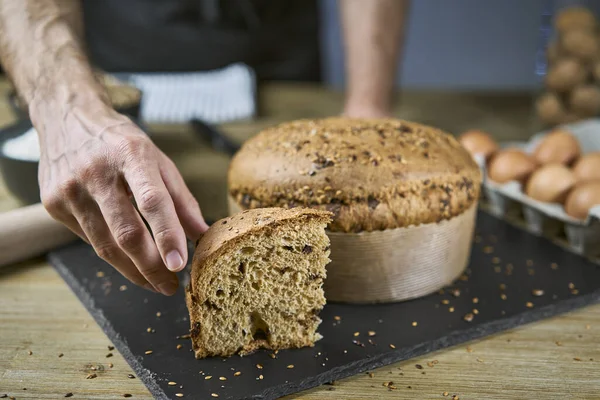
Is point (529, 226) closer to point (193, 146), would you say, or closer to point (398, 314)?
point (398, 314)

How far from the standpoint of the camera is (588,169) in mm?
2326

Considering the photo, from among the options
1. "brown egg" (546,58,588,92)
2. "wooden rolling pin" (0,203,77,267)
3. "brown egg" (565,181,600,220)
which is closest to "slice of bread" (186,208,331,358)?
"wooden rolling pin" (0,203,77,267)

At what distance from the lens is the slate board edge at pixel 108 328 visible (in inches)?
58.0

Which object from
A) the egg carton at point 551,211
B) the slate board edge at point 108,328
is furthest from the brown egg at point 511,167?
the slate board edge at point 108,328

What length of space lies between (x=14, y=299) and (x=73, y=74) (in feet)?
2.20

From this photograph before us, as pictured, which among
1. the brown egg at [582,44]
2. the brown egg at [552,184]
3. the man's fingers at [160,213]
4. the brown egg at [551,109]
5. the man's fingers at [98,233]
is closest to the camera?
the man's fingers at [160,213]

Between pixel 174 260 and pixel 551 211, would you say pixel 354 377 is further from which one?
pixel 551 211

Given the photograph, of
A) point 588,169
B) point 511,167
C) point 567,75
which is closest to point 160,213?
point 511,167

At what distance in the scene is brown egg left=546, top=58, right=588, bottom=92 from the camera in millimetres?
2986

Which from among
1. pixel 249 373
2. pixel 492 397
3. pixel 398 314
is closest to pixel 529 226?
pixel 398 314

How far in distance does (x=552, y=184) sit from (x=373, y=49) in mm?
1147

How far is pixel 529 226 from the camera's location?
243 centimetres

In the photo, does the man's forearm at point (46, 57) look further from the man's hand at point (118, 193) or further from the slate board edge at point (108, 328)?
the slate board edge at point (108, 328)

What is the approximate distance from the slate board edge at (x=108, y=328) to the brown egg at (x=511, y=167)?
1.51 metres
